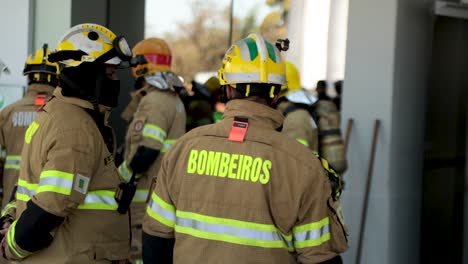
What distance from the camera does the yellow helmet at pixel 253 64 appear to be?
8.94 feet

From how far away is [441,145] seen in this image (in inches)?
215

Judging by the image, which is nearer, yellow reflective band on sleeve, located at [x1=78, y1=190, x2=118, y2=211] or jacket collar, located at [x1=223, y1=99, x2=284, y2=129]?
jacket collar, located at [x1=223, y1=99, x2=284, y2=129]

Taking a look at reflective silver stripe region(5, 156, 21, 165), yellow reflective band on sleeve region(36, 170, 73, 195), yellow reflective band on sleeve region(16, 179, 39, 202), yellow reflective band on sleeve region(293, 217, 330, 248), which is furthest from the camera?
reflective silver stripe region(5, 156, 21, 165)

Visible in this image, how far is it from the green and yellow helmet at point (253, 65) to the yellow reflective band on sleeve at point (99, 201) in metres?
0.85

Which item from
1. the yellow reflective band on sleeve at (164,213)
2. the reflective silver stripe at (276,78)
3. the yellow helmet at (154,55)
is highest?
the yellow helmet at (154,55)

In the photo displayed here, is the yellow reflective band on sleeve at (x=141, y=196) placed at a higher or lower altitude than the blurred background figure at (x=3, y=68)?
lower

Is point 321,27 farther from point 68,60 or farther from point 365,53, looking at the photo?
point 68,60

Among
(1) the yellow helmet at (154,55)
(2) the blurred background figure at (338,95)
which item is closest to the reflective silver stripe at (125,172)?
(1) the yellow helmet at (154,55)

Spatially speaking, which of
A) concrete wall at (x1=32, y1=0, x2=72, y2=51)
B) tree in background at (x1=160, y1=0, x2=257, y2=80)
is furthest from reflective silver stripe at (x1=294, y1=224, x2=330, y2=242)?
tree in background at (x1=160, y1=0, x2=257, y2=80)

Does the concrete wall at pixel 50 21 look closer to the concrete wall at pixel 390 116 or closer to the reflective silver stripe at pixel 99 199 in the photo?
the concrete wall at pixel 390 116

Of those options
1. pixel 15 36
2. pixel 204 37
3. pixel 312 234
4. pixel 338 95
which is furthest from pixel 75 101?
pixel 204 37

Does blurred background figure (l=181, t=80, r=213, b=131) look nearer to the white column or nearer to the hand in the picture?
the white column

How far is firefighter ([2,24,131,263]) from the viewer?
2941 mm

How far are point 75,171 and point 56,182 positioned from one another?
0.10 m
